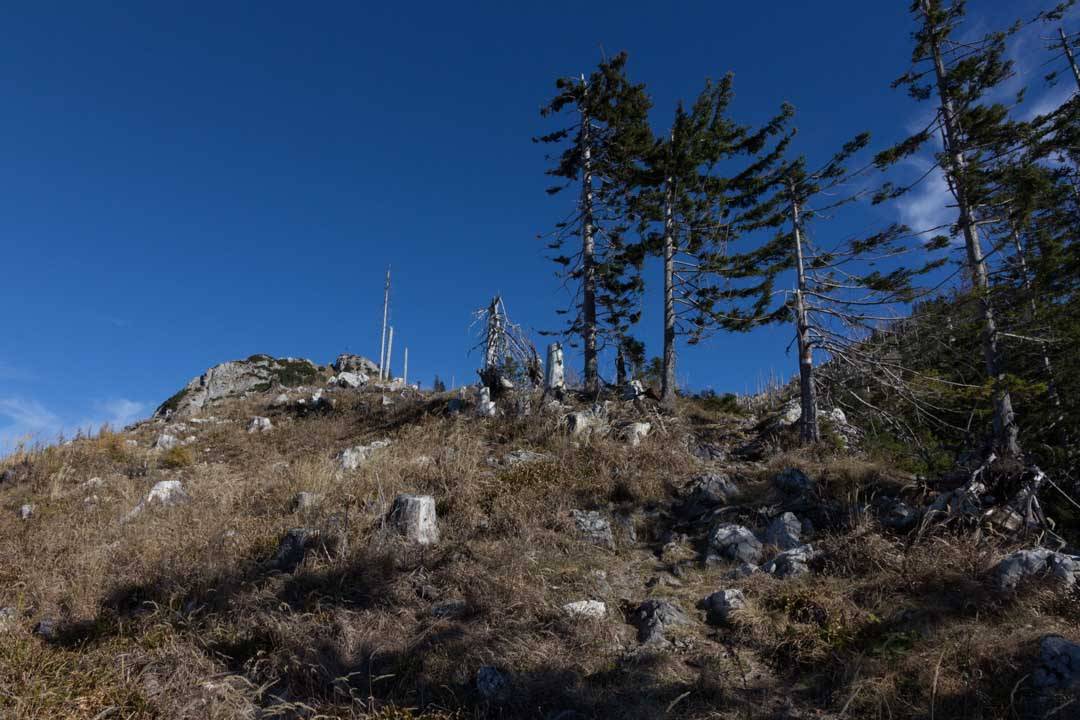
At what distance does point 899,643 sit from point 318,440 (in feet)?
37.8

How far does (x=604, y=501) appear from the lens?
7152 mm

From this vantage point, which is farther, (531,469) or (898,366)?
(898,366)

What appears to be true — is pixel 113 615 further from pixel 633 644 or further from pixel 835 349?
pixel 835 349

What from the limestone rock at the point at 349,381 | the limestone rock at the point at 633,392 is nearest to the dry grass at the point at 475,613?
the limestone rock at the point at 633,392

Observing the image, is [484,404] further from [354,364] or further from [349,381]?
[354,364]

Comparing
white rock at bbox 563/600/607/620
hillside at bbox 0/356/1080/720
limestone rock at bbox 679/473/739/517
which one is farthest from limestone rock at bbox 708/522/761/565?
white rock at bbox 563/600/607/620

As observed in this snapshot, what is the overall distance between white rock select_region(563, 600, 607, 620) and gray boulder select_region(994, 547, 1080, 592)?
314cm

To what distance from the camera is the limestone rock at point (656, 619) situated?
4301mm

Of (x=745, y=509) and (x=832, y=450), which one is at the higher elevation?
(x=832, y=450)

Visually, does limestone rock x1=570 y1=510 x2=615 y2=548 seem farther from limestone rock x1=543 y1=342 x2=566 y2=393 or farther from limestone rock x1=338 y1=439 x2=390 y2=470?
limestone rock x1=543 y1=342 x2=566 y2=393

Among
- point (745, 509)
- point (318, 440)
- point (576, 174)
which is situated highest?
point (576, 174)

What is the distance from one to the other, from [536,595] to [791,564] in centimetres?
257

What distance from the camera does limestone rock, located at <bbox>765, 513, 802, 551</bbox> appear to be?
587 cm

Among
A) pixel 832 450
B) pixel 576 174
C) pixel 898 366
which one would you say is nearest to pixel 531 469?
pixel 832 450
